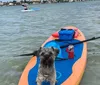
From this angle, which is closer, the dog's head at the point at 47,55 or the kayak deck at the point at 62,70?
the dog's head at the point at 47,55

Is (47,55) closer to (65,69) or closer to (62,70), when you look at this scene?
(62,70)

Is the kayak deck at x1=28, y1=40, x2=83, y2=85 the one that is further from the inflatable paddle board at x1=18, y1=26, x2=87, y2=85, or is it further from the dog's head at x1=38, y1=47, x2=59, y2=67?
the dog's head at x1=38, y1=47, x2=59, y2=67

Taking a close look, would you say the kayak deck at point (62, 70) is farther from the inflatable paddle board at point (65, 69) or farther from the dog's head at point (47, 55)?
the dog's head at point (47, 55)

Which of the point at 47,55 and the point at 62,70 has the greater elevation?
the point at 47,55

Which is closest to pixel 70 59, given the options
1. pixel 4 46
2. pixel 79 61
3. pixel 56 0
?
pixel 79 61

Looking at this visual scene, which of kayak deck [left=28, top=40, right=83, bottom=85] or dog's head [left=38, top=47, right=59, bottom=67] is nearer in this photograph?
dog's head [left=38, top=47, right=59, bottom=67]

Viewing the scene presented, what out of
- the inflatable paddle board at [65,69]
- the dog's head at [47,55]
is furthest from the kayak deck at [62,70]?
the dog's head at [47,55]

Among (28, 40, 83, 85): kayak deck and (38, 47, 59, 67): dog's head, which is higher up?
(38, 47, 59, 67): dog's head

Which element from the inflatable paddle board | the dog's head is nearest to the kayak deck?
the inflatable paddle board

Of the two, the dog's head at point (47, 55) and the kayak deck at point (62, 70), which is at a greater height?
the dog's head at point (47, 55)

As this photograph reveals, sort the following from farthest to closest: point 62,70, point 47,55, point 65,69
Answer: point 65,69
point 62,70
point 47,55

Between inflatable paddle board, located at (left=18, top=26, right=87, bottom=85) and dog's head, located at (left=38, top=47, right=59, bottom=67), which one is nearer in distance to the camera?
dog's head, located at (left=38, top=47, right=59, bottom=67)

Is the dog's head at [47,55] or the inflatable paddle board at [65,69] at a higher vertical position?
the dog's head at [47,55]

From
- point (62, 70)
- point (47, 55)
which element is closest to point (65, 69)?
point (62, 70)
